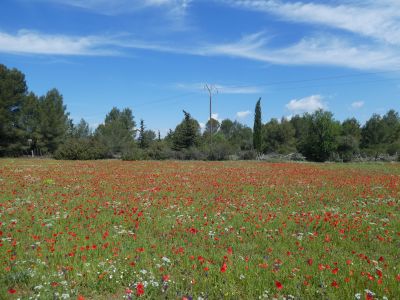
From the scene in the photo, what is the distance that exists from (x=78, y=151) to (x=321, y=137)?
156 ft

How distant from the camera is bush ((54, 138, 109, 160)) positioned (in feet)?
169

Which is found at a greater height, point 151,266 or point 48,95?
point 48,95

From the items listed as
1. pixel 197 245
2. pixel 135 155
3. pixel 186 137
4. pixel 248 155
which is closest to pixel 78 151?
pixel 135 155

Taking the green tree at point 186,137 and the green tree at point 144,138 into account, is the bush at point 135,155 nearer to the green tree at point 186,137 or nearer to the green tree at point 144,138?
the green tree at point 186,137

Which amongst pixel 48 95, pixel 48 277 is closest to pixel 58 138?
pixel 48 95

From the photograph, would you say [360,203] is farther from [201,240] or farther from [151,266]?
[151,266]

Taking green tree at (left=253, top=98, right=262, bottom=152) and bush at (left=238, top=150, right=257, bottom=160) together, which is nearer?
bush at (left=238, top=150, right=257, bottom=160)

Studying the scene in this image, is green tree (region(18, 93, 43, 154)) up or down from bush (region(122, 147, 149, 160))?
up

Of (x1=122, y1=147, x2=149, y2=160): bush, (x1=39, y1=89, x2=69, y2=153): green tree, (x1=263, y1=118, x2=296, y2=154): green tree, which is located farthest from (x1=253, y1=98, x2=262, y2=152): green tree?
(x1=39, y1=89, x2=69, y2=153): green tree

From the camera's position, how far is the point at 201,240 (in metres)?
8.16

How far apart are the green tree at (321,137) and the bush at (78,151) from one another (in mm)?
42086

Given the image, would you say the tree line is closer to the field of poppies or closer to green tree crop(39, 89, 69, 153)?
green tree crop(39, 89, 69, 153)

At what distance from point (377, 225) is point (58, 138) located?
73.4m

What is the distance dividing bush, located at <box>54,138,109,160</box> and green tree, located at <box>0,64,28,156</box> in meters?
16.2
